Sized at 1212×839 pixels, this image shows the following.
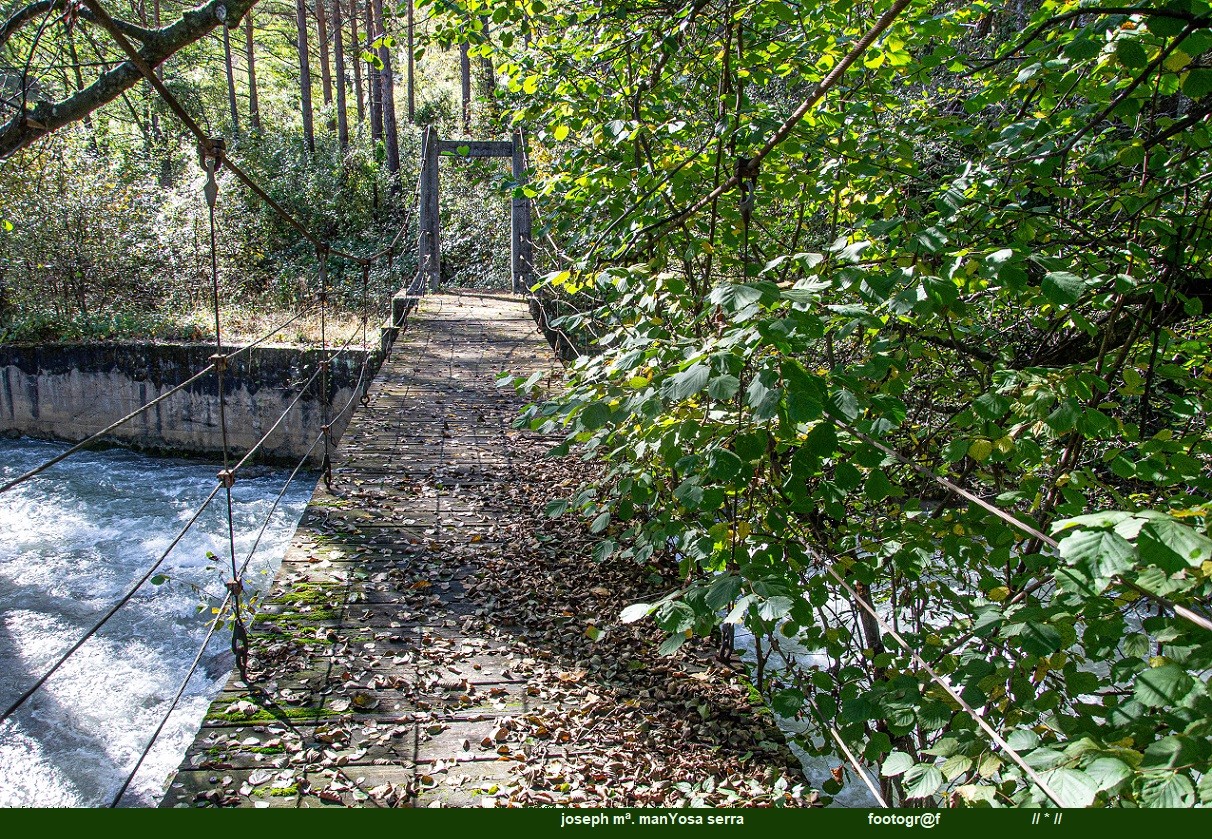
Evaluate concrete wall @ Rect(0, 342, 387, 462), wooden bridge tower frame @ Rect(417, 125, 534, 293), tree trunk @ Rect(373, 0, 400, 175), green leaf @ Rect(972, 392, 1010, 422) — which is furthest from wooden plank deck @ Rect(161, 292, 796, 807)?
tree trunk @ Rect(373, 0, 400, 175)

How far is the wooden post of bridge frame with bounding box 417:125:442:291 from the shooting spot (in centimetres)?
1195

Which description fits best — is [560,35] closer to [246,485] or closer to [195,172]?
[246,485]

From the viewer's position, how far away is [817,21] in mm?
2803

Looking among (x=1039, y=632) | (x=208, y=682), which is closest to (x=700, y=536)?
(x=1039, y=632)

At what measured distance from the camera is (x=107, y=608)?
679 cm

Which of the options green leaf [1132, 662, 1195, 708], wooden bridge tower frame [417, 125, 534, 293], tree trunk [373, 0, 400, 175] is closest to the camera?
green leaf [1132, 662, 1195, 708]

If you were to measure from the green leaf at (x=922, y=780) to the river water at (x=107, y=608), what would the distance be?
10.4 feet

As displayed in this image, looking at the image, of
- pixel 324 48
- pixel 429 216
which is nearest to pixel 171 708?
pixel 429 216

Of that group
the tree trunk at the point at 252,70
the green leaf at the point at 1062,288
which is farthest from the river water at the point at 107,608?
the tree trunk at the point at 252,70

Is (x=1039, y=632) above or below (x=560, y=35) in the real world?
below

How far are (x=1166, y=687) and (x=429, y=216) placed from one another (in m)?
12.5

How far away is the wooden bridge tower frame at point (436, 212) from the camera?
38.8ft
